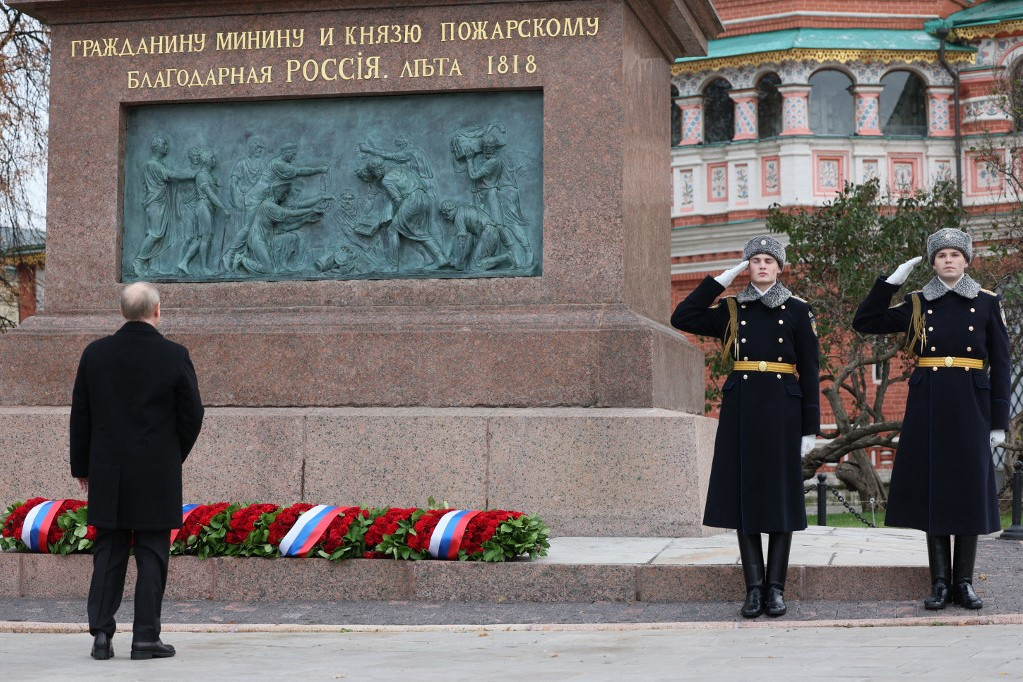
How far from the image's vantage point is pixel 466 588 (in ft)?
28.0

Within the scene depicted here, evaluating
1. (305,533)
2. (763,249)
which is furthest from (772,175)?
(305,533)

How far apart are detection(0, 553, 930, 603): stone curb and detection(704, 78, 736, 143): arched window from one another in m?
25.4

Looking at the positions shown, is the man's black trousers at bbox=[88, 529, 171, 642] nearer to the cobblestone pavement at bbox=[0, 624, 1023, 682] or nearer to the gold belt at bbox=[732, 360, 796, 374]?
the cobblestone pavement at bbox=[0, 624, 1023, 682]

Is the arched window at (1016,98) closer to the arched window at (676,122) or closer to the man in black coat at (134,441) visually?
the arched window at (676,122)

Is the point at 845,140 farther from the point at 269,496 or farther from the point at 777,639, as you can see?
the point at 777,639

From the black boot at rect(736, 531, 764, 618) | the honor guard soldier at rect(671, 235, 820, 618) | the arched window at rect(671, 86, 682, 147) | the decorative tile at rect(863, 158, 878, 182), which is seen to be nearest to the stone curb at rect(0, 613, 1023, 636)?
the black boot at rect(736, 531, 764, 618)

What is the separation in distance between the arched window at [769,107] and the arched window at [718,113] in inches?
23.7

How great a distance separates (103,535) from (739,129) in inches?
1052

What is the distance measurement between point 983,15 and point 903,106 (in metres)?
2.25

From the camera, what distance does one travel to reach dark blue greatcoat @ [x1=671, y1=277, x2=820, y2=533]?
800 centimetres

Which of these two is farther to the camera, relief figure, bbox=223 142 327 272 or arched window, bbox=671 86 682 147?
arched window, bbox=671 86 682 147

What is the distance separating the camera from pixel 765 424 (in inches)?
319

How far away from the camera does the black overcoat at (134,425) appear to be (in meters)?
7.02

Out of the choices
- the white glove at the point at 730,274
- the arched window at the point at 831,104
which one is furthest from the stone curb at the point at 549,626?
the arched window at the point at 831,104
